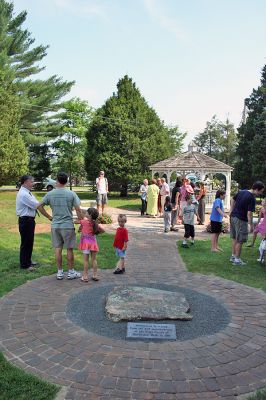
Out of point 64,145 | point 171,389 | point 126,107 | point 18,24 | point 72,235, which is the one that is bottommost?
point 171,389

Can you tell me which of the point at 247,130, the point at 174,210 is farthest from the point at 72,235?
the point at 247,130

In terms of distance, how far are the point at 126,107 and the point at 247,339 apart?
2763 cm

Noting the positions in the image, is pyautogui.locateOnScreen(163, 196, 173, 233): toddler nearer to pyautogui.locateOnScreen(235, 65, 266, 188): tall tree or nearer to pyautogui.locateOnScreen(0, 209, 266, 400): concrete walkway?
pyautogui.locateOnScreen(0, 209, 266, 400): concrete walkway

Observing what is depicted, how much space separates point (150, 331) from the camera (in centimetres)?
455

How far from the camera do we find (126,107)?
30.4 meters

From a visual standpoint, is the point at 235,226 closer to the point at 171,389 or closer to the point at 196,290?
the point at 196,290

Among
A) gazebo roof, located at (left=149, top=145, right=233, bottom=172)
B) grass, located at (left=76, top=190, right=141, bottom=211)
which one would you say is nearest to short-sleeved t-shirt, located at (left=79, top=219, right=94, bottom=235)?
grass, located at (left=76, top=190, right=141, bottom=211)

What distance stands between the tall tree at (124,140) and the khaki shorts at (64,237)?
72.6 ft

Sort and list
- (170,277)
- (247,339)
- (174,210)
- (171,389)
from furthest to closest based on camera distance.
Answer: (174,210), (170,277), (247,339), (171,389)

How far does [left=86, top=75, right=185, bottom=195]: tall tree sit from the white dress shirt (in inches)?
844

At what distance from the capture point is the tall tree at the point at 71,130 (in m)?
37.5

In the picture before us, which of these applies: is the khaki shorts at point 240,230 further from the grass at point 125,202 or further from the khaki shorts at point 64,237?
the grass at point 125,202

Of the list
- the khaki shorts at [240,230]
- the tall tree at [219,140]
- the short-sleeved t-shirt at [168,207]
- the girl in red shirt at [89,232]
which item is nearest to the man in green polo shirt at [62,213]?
the girl in red shirt at [89,232]

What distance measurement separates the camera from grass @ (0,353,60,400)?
3211 millimetres
